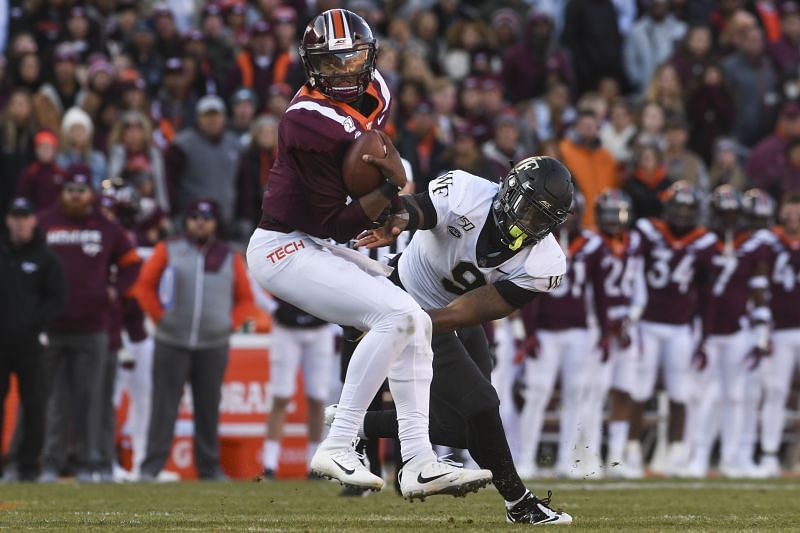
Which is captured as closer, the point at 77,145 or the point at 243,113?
the point at 77,145

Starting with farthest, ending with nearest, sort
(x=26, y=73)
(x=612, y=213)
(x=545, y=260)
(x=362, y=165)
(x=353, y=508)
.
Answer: (x=26, y=73), (x=612, y=213), (x=353, y=508), (x=545, y=260), (x=362, y=165)

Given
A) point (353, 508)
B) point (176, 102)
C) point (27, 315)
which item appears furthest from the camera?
point (176, 102)

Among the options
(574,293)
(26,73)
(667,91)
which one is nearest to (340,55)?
(574,293)

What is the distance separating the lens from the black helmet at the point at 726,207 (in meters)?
12.7

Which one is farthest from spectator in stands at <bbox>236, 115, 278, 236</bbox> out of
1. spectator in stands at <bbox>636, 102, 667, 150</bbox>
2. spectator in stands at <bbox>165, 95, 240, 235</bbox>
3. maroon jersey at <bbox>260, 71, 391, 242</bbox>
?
maroon jersey at <bbox>260, 71, 391, 242</bbox>

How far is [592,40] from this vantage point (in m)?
15.9

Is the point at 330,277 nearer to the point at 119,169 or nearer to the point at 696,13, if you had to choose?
the point at 119,169

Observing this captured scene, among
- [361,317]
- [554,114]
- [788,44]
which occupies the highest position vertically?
[788,44]

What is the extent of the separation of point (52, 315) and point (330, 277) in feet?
15.1

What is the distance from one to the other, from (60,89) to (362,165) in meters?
7.72

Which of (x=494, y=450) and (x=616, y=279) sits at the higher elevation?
(x=616, y=279)

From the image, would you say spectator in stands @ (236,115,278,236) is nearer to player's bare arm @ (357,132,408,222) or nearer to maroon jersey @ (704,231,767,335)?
maroon jersey @ (704,231,767,335)

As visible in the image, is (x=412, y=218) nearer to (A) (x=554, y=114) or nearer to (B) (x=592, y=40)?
(A) (x=554, y=114)

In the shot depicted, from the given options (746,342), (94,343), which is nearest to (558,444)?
(746,342)
